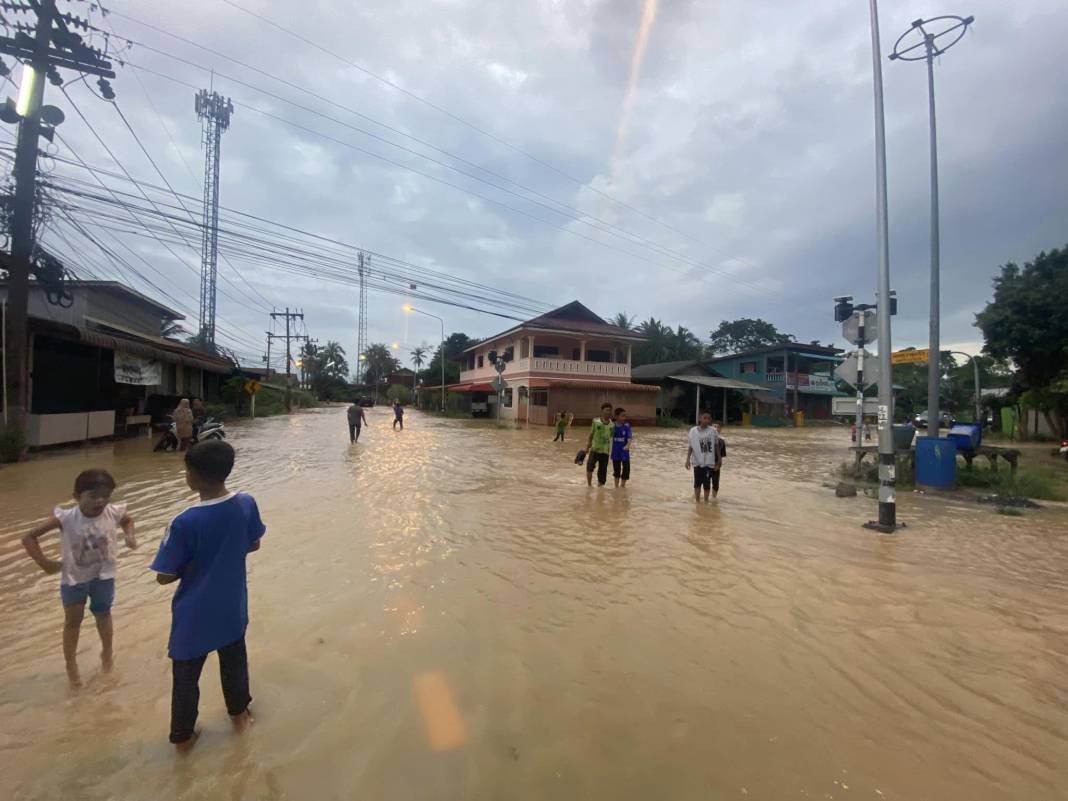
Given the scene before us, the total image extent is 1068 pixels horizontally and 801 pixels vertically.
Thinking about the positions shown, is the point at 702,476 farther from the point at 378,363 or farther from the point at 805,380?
the point at 378,363

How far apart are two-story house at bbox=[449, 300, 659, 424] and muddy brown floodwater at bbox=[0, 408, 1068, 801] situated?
75.9ft

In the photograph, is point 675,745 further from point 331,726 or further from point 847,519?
point 847,519

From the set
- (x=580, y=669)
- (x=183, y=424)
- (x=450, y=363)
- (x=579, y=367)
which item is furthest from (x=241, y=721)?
(x=450, y=363)

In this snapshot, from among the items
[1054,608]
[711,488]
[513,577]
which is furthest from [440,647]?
[711,488]

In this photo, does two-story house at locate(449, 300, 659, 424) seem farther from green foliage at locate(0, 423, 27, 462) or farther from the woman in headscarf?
green foliage at locate(0, 423, 27, 462)

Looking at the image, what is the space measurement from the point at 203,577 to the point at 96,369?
17.8 metres

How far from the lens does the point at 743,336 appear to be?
219 ft

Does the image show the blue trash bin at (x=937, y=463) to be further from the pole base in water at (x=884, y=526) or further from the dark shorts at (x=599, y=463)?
the dark shorts at (x=599, y=463)

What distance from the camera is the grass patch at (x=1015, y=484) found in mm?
9844

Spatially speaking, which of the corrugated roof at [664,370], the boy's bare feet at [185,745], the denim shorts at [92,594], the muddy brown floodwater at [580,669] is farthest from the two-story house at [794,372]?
the boy's bare feet at [185,745]

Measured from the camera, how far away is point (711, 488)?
1047 centimetres

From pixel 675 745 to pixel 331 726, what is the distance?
1818mm

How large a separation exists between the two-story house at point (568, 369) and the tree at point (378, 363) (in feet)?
162

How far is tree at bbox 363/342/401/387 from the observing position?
81.9 metres
